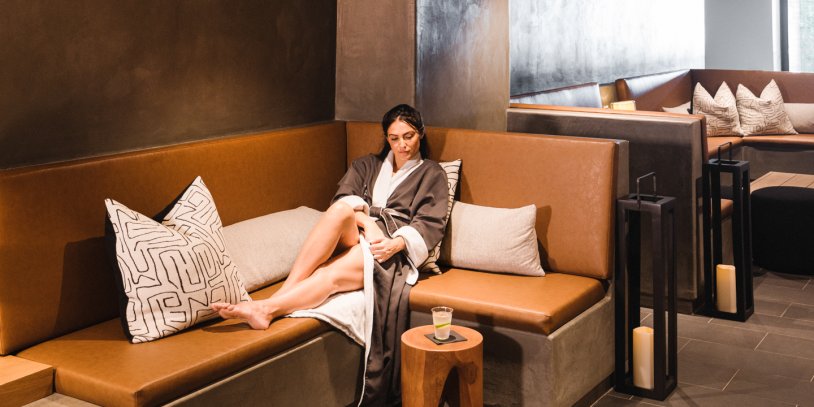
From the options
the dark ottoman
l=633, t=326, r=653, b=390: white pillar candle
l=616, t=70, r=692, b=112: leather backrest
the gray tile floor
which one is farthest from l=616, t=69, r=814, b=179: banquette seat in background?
l=633, t=326, r=653, b=390: white pillar candle

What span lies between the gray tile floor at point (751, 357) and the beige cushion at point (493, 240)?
619 millimetres

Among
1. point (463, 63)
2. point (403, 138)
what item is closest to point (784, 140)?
point (463, 63)

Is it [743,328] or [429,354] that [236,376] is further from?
[743,328]

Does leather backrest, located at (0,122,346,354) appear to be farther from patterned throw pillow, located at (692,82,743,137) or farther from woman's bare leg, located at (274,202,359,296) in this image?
patterned throw pillow, located at (692,82,743,137)

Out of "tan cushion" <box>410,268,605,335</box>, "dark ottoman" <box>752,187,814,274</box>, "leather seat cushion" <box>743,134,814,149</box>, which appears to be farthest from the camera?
"leather seat cushion" <box>743,134,814,149</box>

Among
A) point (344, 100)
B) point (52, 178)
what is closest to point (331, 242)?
point (52, 178)

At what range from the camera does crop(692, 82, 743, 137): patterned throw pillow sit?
6.89m

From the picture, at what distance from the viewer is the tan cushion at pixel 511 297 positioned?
3.08 meters

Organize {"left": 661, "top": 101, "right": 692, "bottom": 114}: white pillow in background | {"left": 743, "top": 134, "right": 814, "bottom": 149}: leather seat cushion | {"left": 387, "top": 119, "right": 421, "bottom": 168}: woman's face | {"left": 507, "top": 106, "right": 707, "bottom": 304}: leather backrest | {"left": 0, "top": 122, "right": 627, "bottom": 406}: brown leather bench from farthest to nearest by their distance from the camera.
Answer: {"left": 661, "top": 101, "right": 692, "bottom": 114}: white pillow in background, {"left": 743, "top": 134, "right": 814, "bottom": 149}: leather seat cushion, {"left": 507, "top": 106, "right": 707, "bottom": 304}: leather backrest, {"left": 387, "top": 119, "right": 421, "bottom": 168}: woman's face, {"left": 0, "top": 122, "right": 627, "bottom": 406}: brown leather bench

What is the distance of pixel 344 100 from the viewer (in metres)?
4.43

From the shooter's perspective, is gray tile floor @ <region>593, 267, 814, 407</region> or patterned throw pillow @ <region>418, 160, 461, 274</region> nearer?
gray tile floor @ <region>593, 267, 814, 407</region>

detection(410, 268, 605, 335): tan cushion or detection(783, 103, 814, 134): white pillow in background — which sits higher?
detection(783, 103, 814, 134): white pillow in background

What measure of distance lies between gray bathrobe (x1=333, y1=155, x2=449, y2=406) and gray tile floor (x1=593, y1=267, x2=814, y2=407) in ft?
2.69

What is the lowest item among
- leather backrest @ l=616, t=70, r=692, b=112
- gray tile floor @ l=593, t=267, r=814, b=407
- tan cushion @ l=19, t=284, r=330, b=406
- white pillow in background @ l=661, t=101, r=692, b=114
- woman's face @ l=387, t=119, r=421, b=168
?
gray tile floor @ l=593, t=267, r=814, b=407
